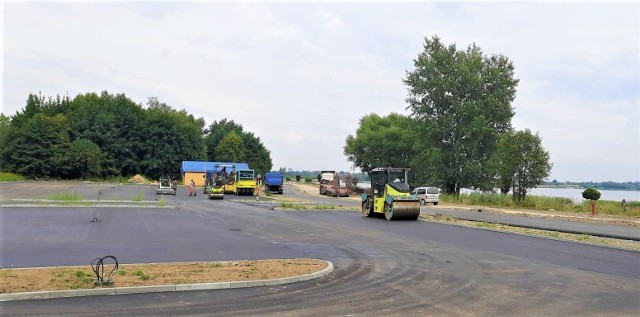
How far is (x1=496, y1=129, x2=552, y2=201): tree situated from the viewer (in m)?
43.3

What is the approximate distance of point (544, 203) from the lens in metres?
42.8

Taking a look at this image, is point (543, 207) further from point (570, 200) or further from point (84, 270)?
point (84, 270)

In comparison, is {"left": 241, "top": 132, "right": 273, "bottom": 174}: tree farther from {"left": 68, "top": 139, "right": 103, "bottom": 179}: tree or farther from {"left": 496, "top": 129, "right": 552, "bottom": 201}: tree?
{"left": 496, "top": 129, "right": 552, "bottom": 201}: tree

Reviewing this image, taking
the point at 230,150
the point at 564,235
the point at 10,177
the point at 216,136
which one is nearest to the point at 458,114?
the point at 564,235

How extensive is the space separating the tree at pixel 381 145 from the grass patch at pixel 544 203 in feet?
84.9

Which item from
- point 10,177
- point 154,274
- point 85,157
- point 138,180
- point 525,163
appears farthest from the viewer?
point 138,180

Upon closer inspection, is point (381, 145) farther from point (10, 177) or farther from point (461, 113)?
point (10, 177)

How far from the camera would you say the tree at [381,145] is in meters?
79.7

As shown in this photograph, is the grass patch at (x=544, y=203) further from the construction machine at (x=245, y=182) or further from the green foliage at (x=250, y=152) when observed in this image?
the green foliage at (x=250, y=152)

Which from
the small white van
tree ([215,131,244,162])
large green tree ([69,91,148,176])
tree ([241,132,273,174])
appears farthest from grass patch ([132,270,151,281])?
tree ([241,132,273,174])

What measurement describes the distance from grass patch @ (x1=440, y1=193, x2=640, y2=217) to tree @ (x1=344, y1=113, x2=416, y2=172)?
25880 millimetres

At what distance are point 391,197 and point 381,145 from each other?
54.9m

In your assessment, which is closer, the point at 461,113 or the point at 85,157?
the point at 461,113

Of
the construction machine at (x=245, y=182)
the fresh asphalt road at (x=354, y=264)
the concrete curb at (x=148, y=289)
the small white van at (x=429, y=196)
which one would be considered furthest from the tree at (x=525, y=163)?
the concrete curb at (x=148, y=289)
